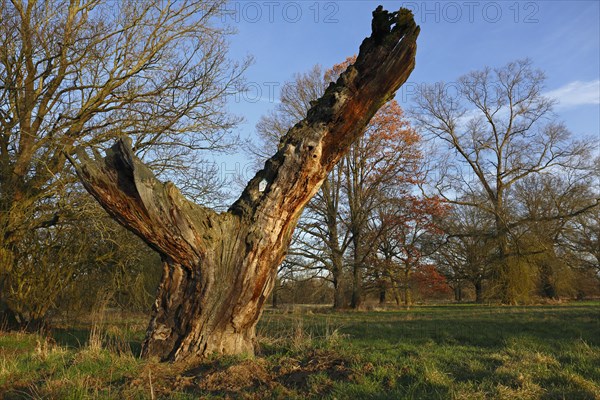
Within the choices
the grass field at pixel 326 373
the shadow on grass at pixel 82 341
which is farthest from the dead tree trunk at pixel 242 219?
the shadow on grass at pixel 82 341

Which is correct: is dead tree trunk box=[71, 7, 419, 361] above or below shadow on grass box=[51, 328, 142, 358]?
above

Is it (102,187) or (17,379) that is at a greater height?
(102,187)

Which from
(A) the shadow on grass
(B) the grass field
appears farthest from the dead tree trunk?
(A) the shadow on grass

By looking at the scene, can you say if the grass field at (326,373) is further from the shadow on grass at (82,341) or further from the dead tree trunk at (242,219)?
the dead tree trunk at (242,219)

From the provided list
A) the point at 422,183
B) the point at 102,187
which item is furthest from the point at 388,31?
the point at 422,183

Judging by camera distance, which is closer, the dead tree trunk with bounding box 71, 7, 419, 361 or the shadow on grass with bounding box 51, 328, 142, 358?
the dead tree trunk with bounding box 71, 7, 419, 361

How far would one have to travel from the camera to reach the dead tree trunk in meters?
5.67

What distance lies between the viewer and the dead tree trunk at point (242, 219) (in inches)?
223

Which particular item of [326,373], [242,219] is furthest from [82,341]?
[326,373]

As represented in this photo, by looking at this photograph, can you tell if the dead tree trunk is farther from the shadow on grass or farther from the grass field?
the shadow on grass

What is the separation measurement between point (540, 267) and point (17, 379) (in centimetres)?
2655

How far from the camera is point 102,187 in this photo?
5.45m

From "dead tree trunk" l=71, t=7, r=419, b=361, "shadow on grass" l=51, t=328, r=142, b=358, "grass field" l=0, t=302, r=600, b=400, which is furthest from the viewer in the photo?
"shadow on grass" l=51, t=328, r=142, b=358

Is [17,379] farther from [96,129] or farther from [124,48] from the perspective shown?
[124,48]
